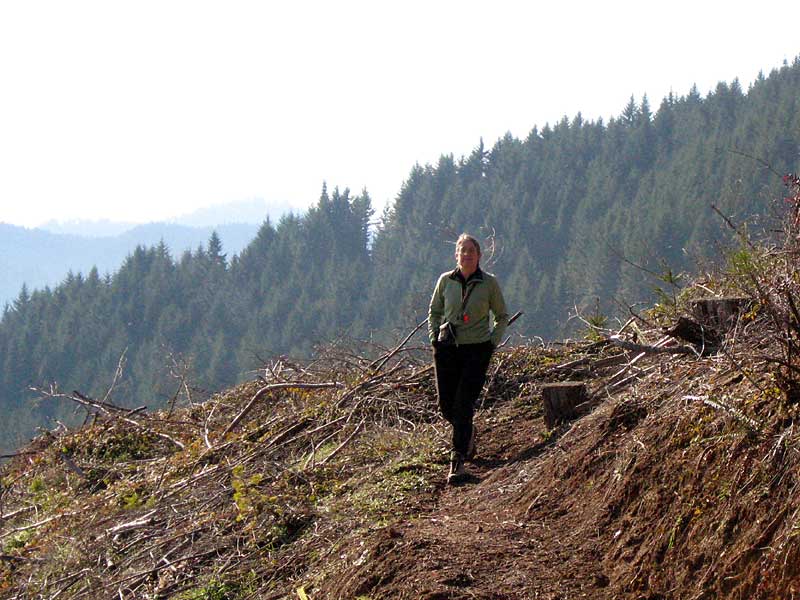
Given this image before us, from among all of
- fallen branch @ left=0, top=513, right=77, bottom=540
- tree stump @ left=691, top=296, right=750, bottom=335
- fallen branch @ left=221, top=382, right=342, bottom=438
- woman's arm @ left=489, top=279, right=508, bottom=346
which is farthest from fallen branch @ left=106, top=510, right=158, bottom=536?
tree stump @ left=691, top=296, right=750, bottom=335

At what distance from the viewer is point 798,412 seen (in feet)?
13.6

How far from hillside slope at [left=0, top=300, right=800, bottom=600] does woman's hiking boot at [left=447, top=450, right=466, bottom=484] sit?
0.13 meters

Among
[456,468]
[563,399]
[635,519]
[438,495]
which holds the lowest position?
[438,495]

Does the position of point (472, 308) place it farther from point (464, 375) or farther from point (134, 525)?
point (134, 525)

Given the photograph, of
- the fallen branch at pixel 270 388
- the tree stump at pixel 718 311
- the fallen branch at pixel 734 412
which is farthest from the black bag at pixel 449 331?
the fallen branch at pixel 270 388

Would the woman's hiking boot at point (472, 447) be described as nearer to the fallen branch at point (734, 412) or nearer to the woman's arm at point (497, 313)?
the woman's arm at point (497, 313)

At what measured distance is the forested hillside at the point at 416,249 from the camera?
88688 millimetres

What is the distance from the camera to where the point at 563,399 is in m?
7.02

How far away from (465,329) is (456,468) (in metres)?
1.02

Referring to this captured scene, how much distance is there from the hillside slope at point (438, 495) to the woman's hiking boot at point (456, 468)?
0.13m

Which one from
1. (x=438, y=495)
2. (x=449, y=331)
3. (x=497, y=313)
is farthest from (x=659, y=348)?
(x=438, y=495)

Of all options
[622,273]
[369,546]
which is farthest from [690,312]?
[622,273]

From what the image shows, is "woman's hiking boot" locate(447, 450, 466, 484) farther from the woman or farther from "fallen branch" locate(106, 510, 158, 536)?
"fallen branch" locate(106, 510, 158, 536)

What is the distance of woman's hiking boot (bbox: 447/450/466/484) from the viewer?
22.2 ft
